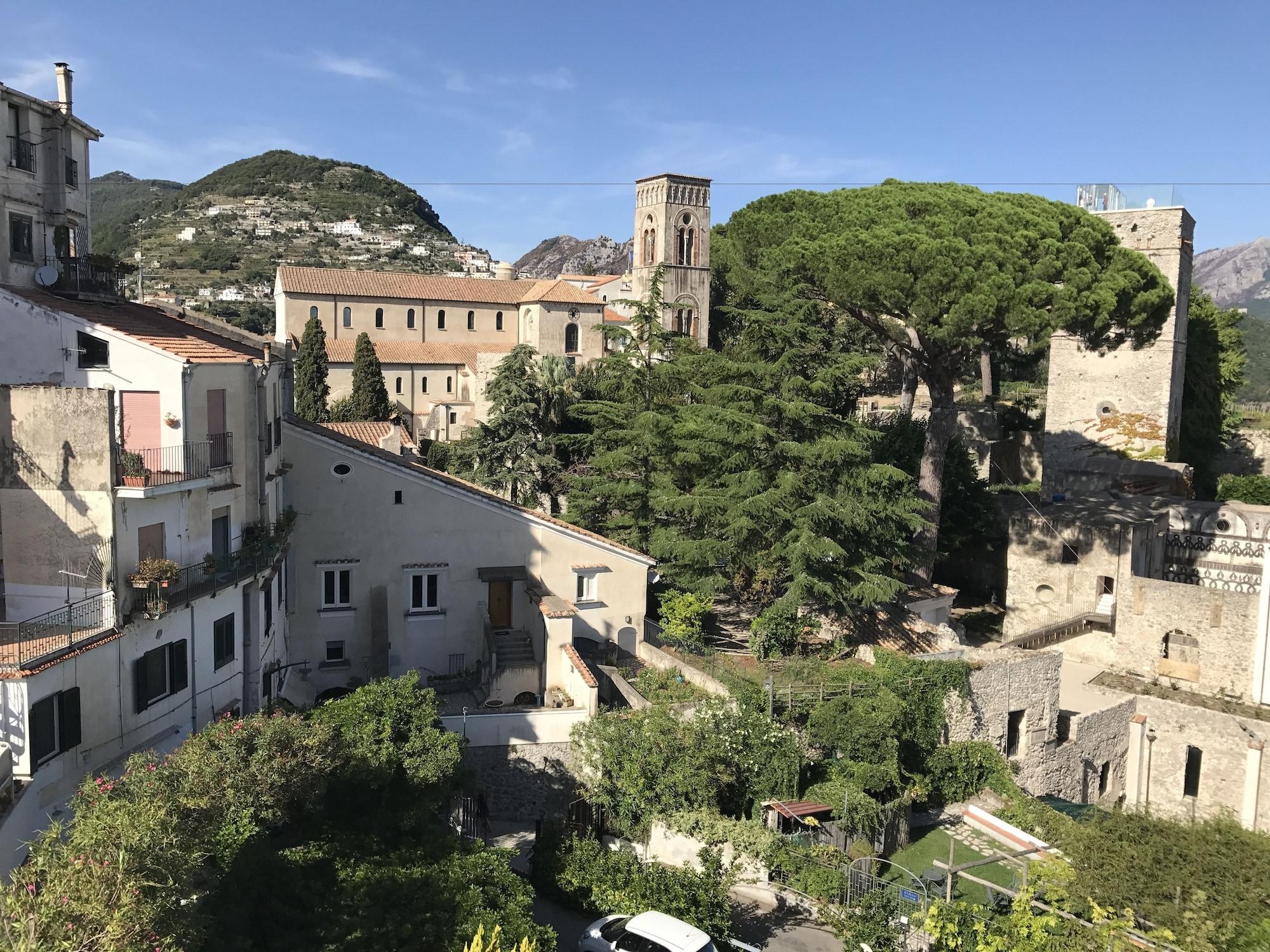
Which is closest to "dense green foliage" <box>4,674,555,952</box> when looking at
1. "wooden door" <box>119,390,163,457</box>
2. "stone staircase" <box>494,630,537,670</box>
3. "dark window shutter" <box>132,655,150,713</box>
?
"dark window shutter" <box>132,655,150,713</box>

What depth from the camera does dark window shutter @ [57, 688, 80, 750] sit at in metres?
14.0

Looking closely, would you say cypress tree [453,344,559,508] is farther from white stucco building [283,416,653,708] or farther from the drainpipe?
the drainpipe

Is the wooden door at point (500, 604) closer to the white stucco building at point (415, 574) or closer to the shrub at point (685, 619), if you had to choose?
the white stucco building at point (415, 574)

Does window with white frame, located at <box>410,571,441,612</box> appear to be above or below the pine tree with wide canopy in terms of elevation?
below

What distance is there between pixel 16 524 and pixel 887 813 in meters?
16.5

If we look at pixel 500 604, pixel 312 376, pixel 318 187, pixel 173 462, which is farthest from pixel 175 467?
pixel 318 187

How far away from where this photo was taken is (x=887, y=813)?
1964cm

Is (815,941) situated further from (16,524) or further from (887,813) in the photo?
(16,524)

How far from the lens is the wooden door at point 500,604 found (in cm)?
2425

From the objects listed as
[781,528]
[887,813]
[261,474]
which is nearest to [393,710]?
[261,474]

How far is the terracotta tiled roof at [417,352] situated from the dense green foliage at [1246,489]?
135 ft

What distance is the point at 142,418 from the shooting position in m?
16.8

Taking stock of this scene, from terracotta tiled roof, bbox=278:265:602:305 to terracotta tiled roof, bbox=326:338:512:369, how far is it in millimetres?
3249

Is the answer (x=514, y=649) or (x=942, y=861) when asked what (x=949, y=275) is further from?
(x=514, y=649)
